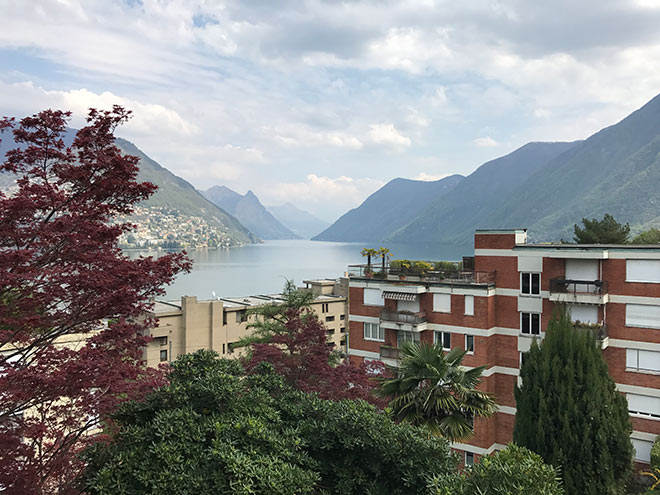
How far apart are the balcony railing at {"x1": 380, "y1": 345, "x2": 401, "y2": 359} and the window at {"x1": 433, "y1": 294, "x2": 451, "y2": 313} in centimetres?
315

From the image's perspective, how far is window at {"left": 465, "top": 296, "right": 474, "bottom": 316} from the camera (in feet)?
83.0

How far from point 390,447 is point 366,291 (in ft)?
69.1

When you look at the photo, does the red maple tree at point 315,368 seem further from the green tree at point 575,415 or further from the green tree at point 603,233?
the green tree at point 603,233

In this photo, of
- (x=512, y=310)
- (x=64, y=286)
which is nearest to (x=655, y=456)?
(x=512, y=310)

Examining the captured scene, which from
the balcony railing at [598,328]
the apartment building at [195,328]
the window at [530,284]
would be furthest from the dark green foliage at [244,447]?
the apartment building at [195,328]

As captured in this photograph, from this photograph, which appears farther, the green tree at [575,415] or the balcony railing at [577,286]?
the balcony railing at [577,286]

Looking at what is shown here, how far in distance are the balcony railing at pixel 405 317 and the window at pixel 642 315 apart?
953 cm

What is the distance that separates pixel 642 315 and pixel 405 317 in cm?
1094

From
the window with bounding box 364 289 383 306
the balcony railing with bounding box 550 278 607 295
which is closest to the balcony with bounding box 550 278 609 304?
the balcony railing with bounding box 550 278 607 295

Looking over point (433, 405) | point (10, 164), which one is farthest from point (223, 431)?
point (433, 405)

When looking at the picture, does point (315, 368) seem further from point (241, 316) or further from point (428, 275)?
point (241, 316)

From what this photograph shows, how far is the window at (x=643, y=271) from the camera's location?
21.6 m

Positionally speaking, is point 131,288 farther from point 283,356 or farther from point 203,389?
point 283,356

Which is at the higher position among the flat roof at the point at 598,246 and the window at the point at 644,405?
the flat roof at the point at 598,246
